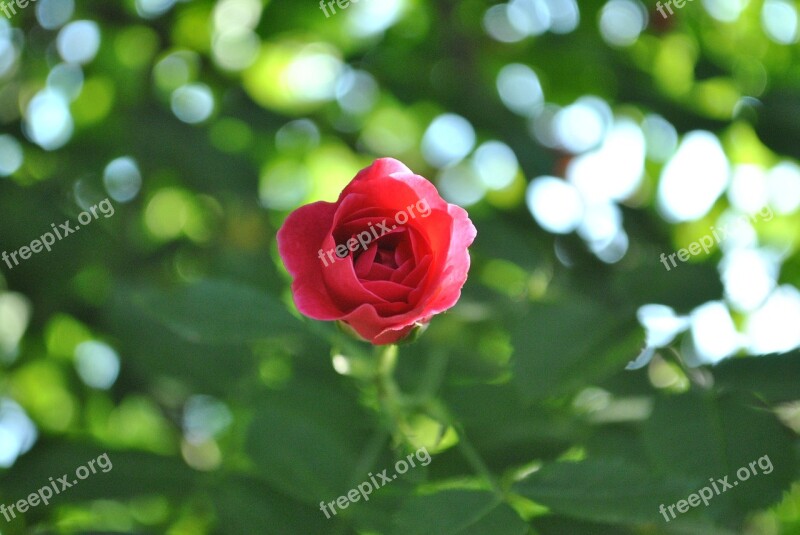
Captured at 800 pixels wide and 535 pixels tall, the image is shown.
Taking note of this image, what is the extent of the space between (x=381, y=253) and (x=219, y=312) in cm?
33

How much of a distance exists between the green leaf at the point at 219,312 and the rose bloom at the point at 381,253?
0.89ft

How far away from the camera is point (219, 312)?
0.93 m

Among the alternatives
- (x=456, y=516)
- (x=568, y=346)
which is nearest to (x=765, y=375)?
(x=568, y=346)

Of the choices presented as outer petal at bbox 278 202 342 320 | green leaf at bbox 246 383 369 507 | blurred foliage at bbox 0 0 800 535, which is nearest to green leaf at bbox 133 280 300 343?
blurred foliage at bbox 0 0 800 535

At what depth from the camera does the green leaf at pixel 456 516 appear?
69 centimetres

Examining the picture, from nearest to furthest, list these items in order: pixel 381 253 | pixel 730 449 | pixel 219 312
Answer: pixel 381 253
pixel 730 449
pixel 219 312

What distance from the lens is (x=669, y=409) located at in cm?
86

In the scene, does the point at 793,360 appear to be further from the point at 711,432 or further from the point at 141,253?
the point at 141,253

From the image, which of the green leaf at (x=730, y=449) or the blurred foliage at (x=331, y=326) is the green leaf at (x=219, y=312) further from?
the green leaf at (x=730, y=449)

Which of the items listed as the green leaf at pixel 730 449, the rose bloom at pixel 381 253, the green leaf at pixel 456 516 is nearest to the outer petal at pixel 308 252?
the rose bloom at pixel 381 253

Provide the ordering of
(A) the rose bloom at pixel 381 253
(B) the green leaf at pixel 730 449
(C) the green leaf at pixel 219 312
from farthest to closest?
(C) the green leaf at pixel 219 312, (B) the green leaf at pixel 730 449, (A) the rose bloom at pixel 381 253

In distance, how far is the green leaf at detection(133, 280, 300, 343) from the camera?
2.99ft

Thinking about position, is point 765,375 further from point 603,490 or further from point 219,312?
point 219,312

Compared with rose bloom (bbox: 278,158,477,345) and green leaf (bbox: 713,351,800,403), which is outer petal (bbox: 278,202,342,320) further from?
green leaf (bbox: 713,351,800,403)
